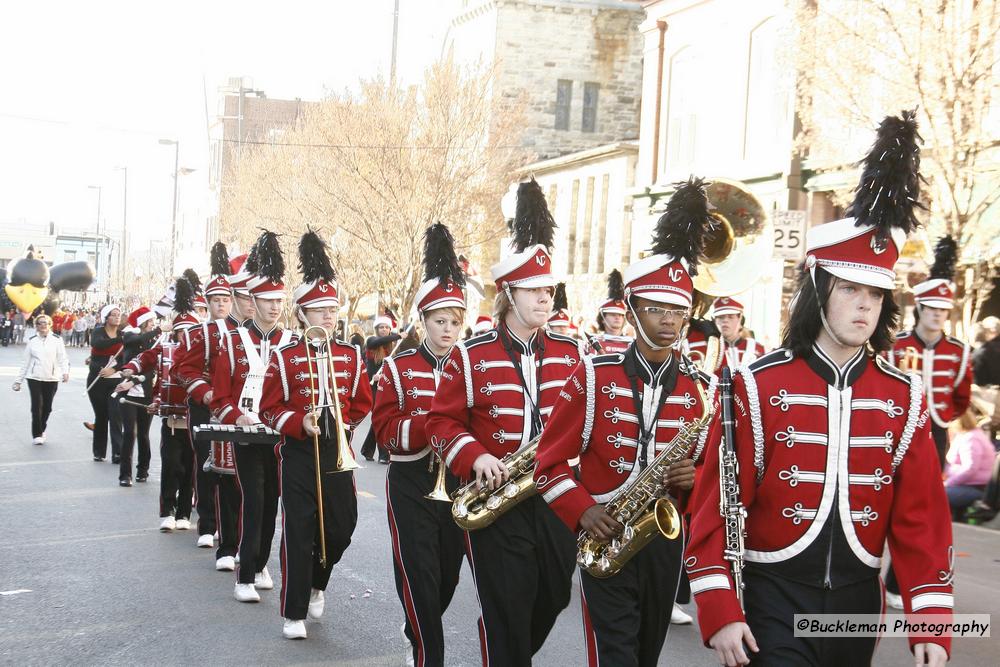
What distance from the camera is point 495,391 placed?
615cm

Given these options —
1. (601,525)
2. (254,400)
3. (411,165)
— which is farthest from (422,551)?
(411,165)

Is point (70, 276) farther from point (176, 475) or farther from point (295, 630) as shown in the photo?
point (295, 630)

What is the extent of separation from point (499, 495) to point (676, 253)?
127cm

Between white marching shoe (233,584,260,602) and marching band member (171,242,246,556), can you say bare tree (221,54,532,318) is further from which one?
white marching shoe (233,584,260,602)

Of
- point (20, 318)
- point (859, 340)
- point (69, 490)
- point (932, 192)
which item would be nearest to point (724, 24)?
point (932, 192)

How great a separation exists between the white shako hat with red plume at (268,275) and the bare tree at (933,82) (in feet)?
30.7

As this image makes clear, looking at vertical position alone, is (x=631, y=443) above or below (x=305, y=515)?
above

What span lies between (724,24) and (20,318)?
45553 millimetres

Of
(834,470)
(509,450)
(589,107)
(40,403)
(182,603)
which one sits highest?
(589,107)

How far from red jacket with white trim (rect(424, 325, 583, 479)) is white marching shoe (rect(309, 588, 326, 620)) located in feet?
8.45

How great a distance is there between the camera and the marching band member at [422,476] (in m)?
6.64

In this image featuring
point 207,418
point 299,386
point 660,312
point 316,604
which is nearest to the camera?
point 660,312

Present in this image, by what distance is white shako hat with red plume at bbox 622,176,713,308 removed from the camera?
541 centimetres

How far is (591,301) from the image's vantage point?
35625mm
